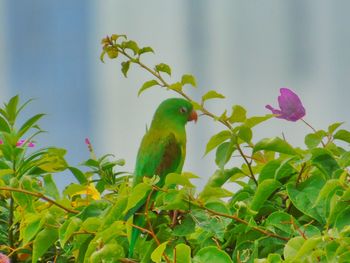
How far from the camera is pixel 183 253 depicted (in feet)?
3.31

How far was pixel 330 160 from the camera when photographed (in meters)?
1.04

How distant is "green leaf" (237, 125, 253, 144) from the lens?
1114 millimetres

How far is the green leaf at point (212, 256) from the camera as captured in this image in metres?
0.98

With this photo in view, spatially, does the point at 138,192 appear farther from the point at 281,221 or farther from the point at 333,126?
the point at 333,126

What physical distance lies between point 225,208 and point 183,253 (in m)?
0.10

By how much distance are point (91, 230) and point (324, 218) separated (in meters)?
0.35

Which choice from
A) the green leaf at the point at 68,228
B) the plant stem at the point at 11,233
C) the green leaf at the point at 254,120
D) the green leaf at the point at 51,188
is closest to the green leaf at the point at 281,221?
the green leaf at the point at 254,120

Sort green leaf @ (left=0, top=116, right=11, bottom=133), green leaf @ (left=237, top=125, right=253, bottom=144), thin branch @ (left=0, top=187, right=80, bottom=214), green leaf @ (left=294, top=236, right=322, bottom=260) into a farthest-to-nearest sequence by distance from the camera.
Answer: green leaf @ (left=0, top=116, right=11, bottom=133)
thin branch @ (left=0, top=187, right=80, bottom=214)
green leaf @ (left=237, top=125, right=253, bottom=144)
green leaf @ (left=294, top=236, right=322, bottom=260)

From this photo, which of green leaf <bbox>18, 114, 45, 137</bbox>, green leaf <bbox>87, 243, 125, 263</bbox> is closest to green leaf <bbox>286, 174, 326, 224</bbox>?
green leaf <bbox>87, 243, 125, 263</bbox>

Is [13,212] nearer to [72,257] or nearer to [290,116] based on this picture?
[72,257]

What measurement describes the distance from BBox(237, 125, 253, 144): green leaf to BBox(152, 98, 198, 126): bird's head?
0.34 metres

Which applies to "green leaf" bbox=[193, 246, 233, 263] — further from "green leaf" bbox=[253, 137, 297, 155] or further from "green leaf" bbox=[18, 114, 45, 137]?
"green leaf" bbox=[18, 114, 45, 137]

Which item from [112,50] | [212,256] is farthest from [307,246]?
[112,50]

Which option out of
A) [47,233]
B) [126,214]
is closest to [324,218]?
[126,214]
